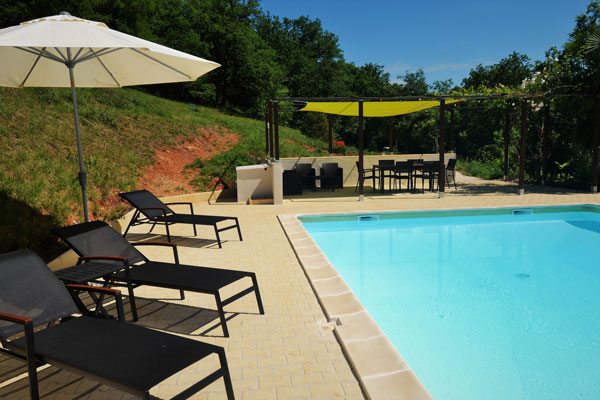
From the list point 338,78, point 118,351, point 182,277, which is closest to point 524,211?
point 182,277

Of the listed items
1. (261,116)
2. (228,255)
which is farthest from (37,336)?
(261,116)

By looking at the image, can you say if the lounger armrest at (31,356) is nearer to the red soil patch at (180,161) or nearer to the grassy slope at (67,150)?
the grassy slope at (67,150)

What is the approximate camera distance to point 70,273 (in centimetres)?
370

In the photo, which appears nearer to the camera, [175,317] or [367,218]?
[175,317]

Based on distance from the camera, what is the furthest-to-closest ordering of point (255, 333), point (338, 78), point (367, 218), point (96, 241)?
point (338, 78) < point (367, 218) < point (96, 241) < point (255, 333)

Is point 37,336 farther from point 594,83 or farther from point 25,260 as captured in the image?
point 594,83

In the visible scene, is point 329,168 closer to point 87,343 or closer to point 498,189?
point 498,189

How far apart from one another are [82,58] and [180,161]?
8.52 m

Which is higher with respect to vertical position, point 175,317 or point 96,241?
point 96,241

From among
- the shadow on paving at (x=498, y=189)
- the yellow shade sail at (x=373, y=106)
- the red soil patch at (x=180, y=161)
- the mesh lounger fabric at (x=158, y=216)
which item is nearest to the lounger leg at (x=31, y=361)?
the mesh lounger fabric at (x=158, y=216)

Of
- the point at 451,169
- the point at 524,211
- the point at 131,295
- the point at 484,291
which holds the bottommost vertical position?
the point at 484,291

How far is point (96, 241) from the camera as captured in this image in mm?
4438

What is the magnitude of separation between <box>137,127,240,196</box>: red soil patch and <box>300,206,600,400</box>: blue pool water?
16.2ft

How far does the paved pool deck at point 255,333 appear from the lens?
262 centimetres
